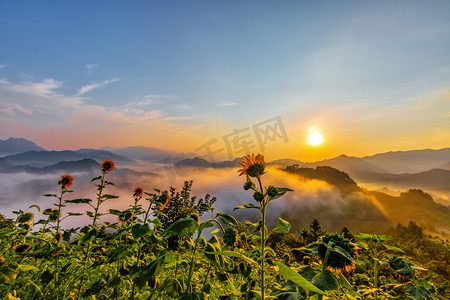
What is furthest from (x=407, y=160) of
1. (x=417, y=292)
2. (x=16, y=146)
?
(x=16, y=146)

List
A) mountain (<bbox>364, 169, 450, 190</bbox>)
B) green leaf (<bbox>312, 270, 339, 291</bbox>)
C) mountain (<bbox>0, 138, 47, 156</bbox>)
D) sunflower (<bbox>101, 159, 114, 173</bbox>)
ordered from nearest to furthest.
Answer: green leaf (<bbox>312, 270, 339, 291</bbox>)
sunflower (<bbox>101, 159, 114, 173</bbox>)
mountain (<bbox>364, 169, 450, 190</bbox>)
mountain (<bbox>0, 138, 47, 156</bbox>)

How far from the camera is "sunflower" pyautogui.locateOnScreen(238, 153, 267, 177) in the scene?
5.48ft

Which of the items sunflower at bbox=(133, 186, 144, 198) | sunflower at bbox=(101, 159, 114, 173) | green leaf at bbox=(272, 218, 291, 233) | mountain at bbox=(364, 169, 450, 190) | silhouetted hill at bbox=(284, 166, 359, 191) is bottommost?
mountain at bbox=(364, 169, 450, 190)

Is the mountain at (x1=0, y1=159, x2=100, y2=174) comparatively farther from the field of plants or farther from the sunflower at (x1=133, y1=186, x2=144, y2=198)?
the field of plants

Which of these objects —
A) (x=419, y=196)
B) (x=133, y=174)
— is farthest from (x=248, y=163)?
(x=133, y=174)

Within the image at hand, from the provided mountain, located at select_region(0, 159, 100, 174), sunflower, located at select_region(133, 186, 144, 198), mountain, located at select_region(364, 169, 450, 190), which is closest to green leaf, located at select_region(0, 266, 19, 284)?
sunflower, located at select_region(133, 186, 144, 198)

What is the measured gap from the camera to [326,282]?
888 mm

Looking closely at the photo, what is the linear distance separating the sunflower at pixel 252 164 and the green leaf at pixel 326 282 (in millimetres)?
846

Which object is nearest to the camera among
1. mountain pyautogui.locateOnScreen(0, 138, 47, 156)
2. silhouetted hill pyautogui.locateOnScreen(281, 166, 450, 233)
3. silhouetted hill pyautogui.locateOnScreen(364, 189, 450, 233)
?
silhouetted hill pyautogui.locateOnScreen(364, 189, 450, 233)

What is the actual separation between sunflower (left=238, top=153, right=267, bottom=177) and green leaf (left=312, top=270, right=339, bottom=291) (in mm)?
846

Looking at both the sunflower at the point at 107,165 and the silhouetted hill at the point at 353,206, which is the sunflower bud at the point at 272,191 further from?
the silhouetted hill at the point at 353,206

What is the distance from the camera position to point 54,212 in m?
2.11

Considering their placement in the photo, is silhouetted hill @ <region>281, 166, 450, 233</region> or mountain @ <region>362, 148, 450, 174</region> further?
mountain @ <region>362, 148, 450, 174</region>

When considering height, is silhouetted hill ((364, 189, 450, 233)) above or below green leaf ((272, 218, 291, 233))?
below
